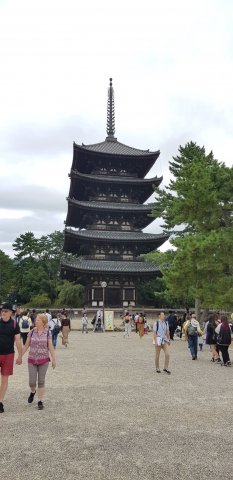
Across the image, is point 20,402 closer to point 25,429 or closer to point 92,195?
point 25,429

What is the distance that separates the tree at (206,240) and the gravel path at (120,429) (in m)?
9.04

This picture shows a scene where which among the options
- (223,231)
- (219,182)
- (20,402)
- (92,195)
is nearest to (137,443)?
(20,402)

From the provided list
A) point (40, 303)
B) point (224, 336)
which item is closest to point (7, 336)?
point (224, 336)

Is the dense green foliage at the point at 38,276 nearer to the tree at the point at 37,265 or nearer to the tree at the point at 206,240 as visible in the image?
the tree at the point at 37,265

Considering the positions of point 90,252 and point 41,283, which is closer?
point 90,252

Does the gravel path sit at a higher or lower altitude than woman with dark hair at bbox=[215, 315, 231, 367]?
lower

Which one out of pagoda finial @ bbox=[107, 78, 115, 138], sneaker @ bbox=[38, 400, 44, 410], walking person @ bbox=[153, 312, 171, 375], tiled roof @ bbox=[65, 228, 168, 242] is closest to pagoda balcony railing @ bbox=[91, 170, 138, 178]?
tiled roof @ bbox=[65, 228, 168, 242]

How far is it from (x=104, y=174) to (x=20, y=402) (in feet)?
120

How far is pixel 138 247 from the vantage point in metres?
39.2

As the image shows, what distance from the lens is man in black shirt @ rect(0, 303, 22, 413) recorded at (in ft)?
20.9

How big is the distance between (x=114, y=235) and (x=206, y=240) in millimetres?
20181

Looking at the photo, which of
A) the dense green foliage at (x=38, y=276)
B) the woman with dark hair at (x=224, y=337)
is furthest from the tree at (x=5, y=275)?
the woman with dark hair at (x=224, y=337)

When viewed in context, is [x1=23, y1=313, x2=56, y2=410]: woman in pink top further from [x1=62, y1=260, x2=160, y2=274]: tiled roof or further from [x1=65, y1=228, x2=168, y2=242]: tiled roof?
[x1=65, y1=228, x2=168, y2=242]: tiled roof

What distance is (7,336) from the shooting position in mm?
6516
